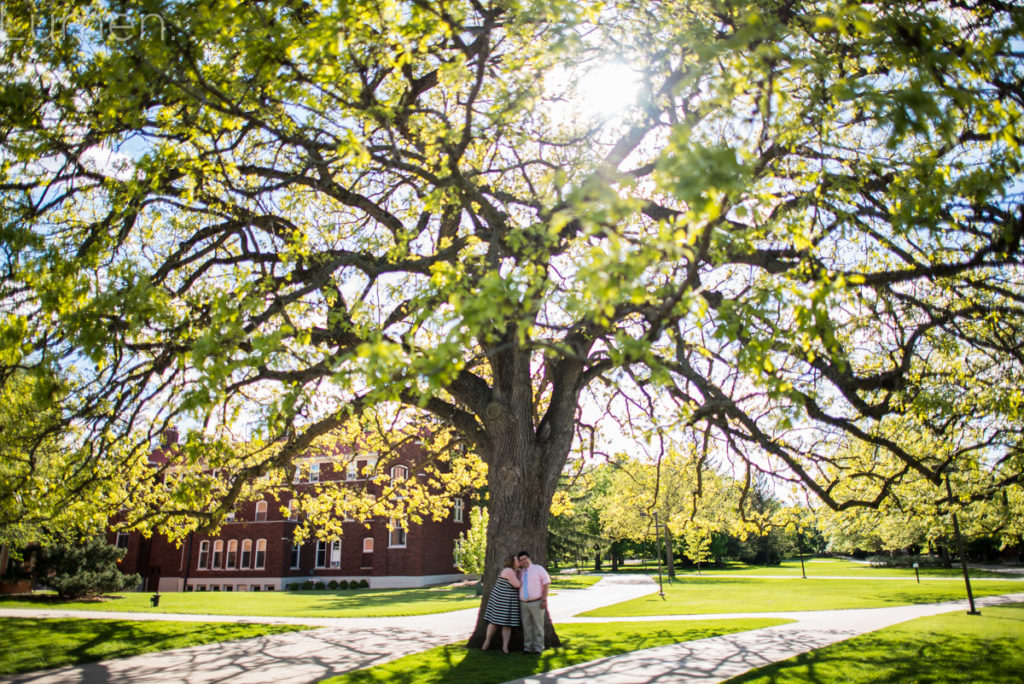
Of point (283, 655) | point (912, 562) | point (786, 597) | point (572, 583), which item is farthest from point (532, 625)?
point (912, 562)

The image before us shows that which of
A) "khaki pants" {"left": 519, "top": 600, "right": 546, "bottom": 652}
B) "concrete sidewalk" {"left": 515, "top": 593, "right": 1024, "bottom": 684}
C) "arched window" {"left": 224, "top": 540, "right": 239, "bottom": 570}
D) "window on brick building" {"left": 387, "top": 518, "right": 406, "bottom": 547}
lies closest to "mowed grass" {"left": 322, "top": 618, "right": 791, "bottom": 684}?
"khaki pants" {"left": 519, "top": 600, "right": 546, "bottom": 652}

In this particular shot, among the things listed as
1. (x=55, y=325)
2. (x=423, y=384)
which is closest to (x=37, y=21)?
(x=55, y=325)

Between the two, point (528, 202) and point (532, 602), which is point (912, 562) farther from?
point (528, 202)

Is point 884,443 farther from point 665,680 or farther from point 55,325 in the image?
point 55,325

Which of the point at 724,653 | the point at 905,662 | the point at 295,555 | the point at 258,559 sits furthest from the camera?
the point at 295,555

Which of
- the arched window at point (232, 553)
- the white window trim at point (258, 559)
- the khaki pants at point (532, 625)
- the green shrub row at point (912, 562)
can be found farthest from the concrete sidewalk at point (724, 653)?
the green shrub row at point (912, 562)

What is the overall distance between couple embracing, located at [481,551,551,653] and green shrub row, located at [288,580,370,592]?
33044mm

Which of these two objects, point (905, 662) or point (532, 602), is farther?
point (532, 602)

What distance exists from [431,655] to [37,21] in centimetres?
1083

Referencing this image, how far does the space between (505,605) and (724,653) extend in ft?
13.3

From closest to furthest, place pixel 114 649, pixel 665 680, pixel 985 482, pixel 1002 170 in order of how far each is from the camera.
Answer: pixel 1002 170
pixel 665 680
pixel 114 649
pixel 985 482

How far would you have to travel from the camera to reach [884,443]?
8633 mm

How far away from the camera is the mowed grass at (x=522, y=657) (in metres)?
8.73

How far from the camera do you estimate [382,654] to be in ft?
36.8
